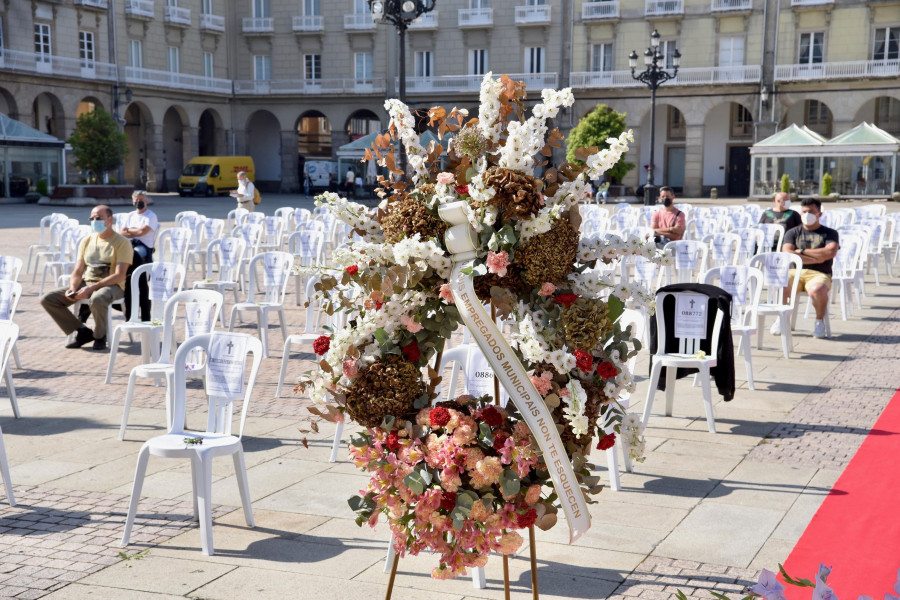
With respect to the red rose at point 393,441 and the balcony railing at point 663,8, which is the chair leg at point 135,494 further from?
the balcony railing at point 663,8

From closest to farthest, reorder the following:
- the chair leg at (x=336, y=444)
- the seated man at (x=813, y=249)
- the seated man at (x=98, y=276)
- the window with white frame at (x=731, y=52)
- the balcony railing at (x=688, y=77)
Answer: the chair leg at (x=336, y=444), the seated man at (x=98, y=276), the seated man at (x=813, y=249), the balcony railing at (x=688, y=77), the window with white frame at (x=731, y=52)

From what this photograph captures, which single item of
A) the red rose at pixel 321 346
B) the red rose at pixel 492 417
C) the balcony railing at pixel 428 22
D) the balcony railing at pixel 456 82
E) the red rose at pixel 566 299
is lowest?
the red rose at pixel 492 417

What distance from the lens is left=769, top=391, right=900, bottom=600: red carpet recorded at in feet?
15.0

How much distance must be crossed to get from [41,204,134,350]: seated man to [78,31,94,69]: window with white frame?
1421 inches

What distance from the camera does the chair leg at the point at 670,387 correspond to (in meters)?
7.55

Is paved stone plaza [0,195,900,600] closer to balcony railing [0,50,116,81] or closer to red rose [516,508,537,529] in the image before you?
red rose [516,508,537,529]

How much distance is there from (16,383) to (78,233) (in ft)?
16.8

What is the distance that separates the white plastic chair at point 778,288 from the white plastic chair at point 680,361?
252 centimetres

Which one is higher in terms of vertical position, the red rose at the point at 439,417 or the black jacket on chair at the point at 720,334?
the red rose at the point at 439,417

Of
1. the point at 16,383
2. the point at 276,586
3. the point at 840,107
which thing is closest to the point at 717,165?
the point at 840,107

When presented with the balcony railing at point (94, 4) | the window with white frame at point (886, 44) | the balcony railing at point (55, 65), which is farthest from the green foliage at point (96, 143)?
the window with white frame at point (886, 44)

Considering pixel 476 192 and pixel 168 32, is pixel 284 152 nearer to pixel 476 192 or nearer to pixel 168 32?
pixel 168 32

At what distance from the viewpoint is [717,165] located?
156 feet

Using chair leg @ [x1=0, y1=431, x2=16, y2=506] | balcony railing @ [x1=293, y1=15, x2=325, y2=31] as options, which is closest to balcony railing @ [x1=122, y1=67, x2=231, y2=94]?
balcony railing @ [x1=293, y1=15, x2=325, y2=31]
